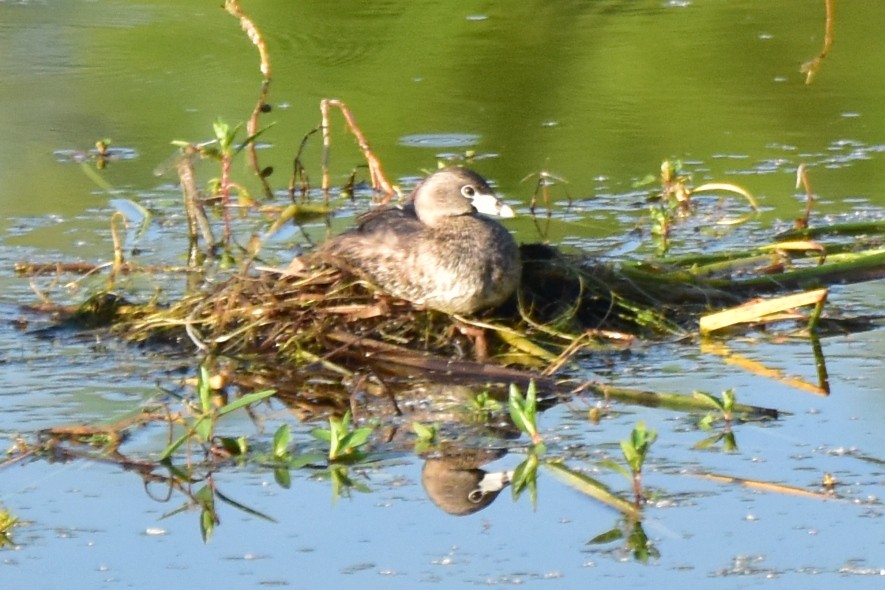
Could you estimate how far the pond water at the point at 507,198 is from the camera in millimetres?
4125

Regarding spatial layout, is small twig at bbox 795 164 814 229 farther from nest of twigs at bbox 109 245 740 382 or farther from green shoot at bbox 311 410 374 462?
green shoot at bbox 311 410 374 462

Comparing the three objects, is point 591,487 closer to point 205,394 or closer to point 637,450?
point 637,450

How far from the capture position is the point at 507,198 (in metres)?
7.69

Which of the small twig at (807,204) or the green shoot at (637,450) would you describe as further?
the small twig at (807,204)

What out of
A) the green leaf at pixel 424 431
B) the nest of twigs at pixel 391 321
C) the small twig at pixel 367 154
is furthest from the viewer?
the small twig at pixel 367 154

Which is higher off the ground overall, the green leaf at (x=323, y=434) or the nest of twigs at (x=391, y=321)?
the nest of twigs at (x=391, y=321)

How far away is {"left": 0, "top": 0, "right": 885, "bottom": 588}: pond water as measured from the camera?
412 cm

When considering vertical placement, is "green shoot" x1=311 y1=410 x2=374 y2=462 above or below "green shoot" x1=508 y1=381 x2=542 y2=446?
below

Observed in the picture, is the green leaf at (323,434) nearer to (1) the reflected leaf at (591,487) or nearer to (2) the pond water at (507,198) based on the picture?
(2) the pond water at (507,198)

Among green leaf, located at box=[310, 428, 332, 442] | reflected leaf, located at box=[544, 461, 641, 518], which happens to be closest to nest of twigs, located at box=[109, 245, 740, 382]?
green leaf, located at box=[310, 428, 332, 442]

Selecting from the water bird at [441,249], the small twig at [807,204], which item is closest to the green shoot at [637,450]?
the water bird at [441,249]

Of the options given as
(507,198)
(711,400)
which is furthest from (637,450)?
(507,198)

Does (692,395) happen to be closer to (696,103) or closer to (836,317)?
(836,317)

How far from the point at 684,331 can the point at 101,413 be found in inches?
76.6
